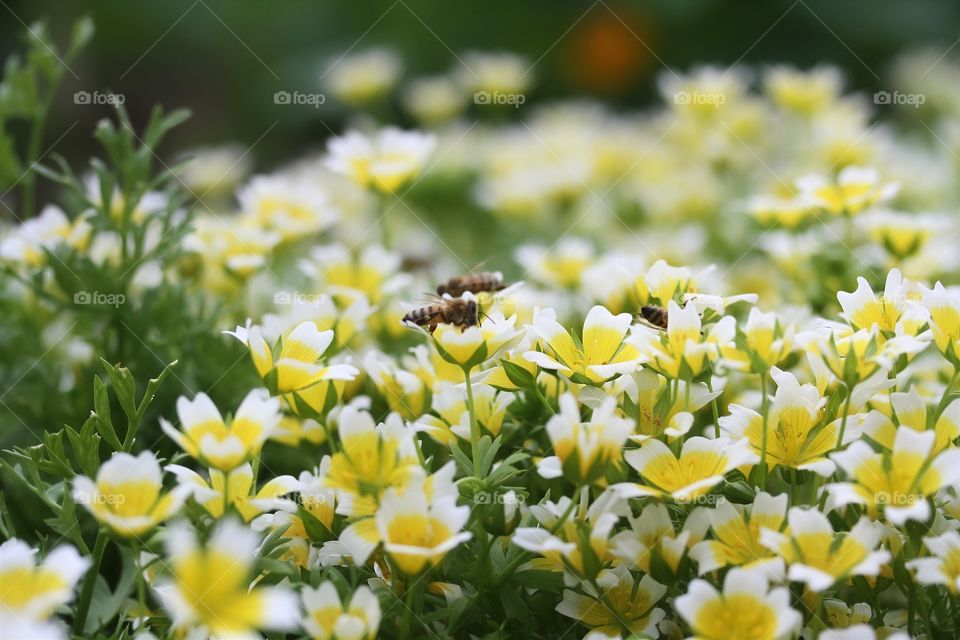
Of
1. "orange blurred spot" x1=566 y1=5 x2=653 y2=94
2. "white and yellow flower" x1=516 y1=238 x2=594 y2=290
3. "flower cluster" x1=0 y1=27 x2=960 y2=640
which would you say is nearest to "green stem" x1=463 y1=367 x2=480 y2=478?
"flower cluster" x1=0 y1=27 x2=960 y2=640

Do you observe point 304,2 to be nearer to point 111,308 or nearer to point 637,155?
point 637,155

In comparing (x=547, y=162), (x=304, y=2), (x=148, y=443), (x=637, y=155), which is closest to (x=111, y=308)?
(x=148, y=443)

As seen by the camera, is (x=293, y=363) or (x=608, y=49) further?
(x=608, y=49)

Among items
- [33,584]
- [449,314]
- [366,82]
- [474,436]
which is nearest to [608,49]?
[366,82]

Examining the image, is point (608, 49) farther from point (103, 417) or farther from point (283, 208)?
point (103, 417)

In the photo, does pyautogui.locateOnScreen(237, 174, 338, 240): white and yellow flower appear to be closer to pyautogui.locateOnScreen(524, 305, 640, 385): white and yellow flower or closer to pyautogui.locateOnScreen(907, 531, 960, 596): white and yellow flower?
pyautogui.locateOnScreen(524, 305, 640, 385): white and yellow flower

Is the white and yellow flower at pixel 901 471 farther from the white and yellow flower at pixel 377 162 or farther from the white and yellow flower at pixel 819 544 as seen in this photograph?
the white and yellow flower at pixel 377 162
